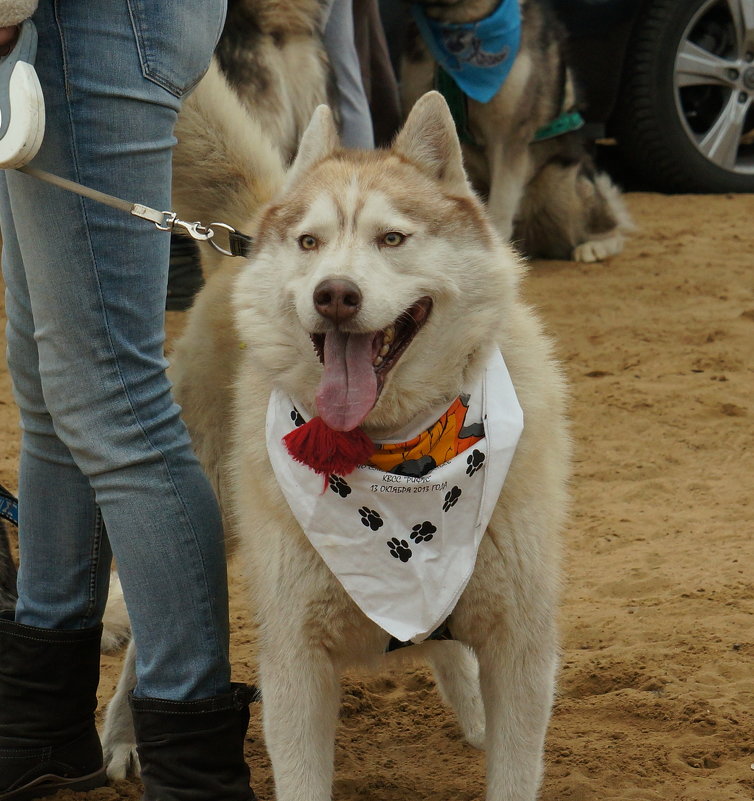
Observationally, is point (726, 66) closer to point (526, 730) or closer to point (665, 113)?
point (665, 113)

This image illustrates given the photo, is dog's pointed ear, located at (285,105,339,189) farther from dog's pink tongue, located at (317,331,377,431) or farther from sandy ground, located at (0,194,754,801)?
sandy ground, located at (0,194,754,801)

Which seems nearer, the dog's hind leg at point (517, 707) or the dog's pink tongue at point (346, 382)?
the dog's pink tongue at point (346, 382)

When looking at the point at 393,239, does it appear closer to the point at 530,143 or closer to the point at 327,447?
the point at 327,447

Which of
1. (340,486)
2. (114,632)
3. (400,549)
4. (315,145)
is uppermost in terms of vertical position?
(315,145)

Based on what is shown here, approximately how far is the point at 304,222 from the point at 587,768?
1453mm

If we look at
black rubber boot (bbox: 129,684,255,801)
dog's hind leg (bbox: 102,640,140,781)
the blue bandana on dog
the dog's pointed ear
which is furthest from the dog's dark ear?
the blue bandana on dog

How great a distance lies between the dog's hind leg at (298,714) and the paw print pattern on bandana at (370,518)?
0.84 ft

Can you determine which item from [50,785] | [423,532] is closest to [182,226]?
[423,532]

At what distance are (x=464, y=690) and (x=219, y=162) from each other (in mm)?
1454

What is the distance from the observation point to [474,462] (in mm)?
2268

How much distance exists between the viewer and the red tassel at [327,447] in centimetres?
225

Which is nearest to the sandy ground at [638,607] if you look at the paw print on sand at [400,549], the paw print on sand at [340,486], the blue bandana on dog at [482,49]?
the paw print on sand at [400,549]

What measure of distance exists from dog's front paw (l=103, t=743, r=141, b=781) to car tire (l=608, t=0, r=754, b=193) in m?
5.75

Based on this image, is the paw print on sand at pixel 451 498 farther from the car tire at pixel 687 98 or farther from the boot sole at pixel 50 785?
the car tire at pixel 687 98
